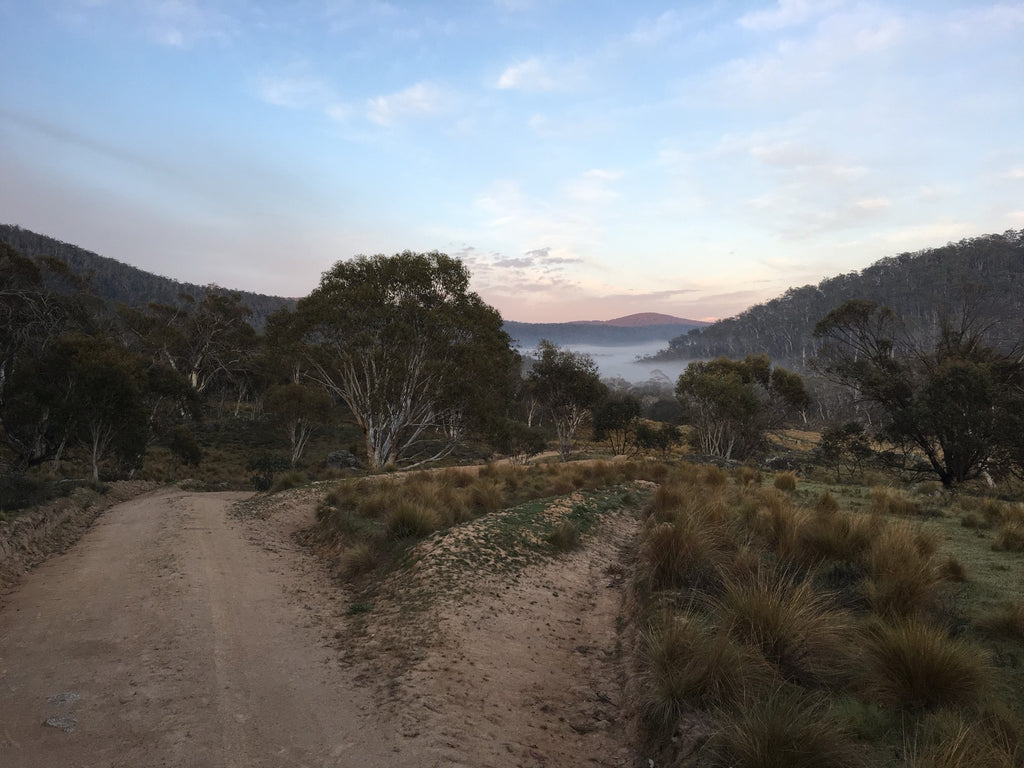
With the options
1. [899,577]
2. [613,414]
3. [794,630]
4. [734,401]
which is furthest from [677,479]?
[613,414]

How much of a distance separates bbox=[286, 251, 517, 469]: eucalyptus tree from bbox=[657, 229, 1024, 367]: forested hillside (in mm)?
94192

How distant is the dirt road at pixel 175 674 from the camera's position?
3600 millimetres

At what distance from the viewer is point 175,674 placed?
4.65 meters

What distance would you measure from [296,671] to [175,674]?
40.4 inches

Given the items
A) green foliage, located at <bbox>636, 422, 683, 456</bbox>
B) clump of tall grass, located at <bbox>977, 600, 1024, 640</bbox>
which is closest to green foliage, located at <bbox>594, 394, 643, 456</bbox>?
green foliage, located at <bbox>636, 422, 683, 456</bbox>

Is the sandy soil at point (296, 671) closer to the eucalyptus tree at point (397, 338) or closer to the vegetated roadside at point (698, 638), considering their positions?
the vegetated roadside at point (698, 638)

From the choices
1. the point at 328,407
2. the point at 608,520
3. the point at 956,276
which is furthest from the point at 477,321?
the point at 956,276

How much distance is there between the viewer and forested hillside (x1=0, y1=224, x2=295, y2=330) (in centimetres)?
9950

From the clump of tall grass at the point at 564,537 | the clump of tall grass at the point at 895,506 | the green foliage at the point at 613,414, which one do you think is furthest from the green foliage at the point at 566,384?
the clump of tall grass at the point at 564,537

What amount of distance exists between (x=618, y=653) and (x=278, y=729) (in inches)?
131

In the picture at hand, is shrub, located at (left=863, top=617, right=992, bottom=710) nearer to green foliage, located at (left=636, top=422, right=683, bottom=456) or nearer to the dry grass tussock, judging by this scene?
the dry grass tussock

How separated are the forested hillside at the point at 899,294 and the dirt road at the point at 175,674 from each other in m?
112

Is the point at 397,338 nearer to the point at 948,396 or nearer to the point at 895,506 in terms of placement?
the point at 895,506

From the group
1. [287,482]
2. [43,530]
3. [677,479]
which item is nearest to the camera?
[43,530]
